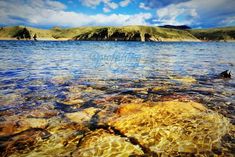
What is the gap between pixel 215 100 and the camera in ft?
29.8

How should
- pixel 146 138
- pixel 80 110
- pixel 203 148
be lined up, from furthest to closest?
pixel 80 110, pixel 146 138, pixel 203 148

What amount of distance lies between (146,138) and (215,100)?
486 cm

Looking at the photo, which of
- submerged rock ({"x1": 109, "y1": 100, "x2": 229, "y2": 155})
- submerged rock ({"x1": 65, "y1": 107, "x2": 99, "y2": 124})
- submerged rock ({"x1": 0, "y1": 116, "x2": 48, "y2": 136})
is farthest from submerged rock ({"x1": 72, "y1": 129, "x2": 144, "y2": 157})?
submerged rock ({"x1": 0, "y1": 116, "x2": 48, "y2": 136})

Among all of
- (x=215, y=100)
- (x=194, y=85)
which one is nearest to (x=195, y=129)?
(x=215, y=100)

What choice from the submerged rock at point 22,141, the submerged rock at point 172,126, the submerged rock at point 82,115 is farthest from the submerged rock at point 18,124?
the submerged rock at point 172,126

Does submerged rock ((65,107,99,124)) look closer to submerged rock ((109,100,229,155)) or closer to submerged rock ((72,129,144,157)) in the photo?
submerged rock ((109,100,229,155))

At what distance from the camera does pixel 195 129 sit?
617 cm

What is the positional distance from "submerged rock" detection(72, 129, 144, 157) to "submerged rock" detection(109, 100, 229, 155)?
1.22 feet

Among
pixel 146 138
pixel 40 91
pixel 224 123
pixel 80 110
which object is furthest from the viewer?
pixel 40 91

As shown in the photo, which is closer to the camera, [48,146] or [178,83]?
[48,146]

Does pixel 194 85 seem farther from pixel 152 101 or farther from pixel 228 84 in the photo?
pixel 152 101

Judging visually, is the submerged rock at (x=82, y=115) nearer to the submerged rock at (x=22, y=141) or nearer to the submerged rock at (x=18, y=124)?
the submerged rock at (x=18, y=124)

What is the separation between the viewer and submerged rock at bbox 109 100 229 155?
209 inches

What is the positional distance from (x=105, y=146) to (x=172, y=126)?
7.22 feet
